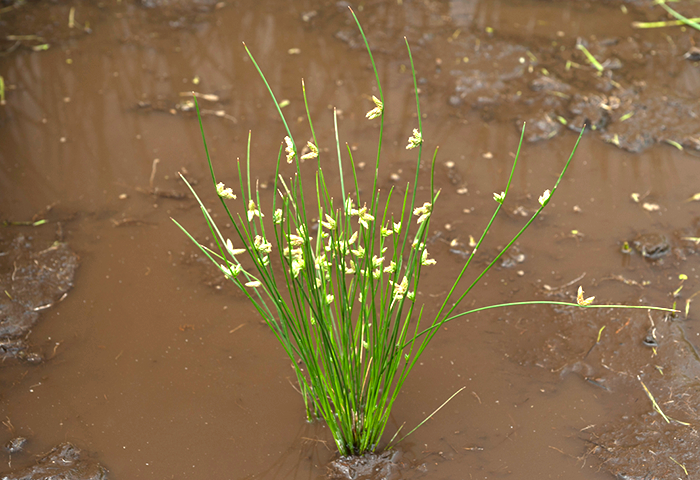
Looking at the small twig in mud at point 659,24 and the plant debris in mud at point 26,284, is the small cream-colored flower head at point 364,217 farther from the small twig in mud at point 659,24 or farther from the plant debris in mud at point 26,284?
the small twig in mud at point 659,24

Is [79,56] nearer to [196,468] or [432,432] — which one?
[196,468]

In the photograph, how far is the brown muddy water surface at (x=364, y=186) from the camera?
1897 millimetres

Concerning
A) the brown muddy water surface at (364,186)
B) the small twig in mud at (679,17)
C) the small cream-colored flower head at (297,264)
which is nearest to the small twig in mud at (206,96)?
the brown muddy water surface at (364,186)

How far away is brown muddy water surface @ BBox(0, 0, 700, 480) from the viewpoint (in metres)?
1.90

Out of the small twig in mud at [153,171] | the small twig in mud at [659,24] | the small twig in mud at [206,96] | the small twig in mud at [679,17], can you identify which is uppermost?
the small twig in mud at [679,17]

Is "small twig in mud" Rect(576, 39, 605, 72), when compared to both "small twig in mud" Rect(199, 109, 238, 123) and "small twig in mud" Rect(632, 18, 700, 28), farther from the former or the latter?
"small twig in mud" Rect(199, 109, 238, 123)

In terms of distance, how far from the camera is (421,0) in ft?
12.8

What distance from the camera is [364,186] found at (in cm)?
276

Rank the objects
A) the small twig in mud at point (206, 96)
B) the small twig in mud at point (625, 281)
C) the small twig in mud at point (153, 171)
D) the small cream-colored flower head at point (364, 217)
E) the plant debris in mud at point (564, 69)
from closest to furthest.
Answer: the small cream-colored flower head at point (364, 217) < the small twig in mud at point (625, 281) < the small twig in mud at point (153, 171) < the plant debris in mud at point (564, 69) < the small twig in mud at point (206, 96)

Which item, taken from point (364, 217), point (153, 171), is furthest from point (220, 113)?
point (364, 217)

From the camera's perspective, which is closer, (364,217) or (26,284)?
(364,217)

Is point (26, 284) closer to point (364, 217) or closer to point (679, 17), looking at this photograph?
point (364, 217)

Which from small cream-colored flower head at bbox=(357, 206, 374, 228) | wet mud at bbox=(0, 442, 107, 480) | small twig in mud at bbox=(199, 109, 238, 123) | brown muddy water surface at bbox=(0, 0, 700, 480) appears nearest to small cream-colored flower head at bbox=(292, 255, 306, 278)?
small cream-colored flower head at bbox=(357, 206, 374, 228)

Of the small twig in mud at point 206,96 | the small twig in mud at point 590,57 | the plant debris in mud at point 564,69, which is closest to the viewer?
the plant debris in mud at point 564,69
